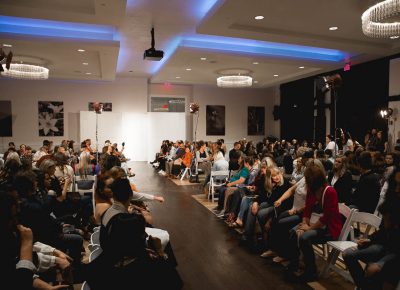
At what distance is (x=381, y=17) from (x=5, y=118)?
1353cm

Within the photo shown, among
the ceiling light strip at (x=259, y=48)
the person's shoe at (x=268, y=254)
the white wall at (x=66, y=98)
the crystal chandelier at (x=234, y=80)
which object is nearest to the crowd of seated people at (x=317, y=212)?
the person's shoe at (x=268, y=254)

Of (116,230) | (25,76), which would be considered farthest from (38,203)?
(25,76)

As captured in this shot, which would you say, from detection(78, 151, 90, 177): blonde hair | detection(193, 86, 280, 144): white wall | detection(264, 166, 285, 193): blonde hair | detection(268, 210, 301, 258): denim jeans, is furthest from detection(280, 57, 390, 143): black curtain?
detection(78, 151, 90, 177): blonde hair

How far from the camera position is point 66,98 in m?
13.9

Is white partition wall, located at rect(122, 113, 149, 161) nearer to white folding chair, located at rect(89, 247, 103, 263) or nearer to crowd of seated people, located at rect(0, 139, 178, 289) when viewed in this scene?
crowd of seated people, located at rect(0, 139, 178, 289)

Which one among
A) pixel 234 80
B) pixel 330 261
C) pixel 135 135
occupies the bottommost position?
pixel 330 261

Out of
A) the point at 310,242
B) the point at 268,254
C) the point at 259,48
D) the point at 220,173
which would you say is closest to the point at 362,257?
the point at 310,242

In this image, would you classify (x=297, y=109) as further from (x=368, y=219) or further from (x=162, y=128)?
(x=368, y=219)

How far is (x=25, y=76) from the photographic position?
9172mm

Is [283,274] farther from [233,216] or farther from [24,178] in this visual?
[24,178]

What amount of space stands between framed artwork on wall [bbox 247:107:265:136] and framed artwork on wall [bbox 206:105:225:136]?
4.54ft

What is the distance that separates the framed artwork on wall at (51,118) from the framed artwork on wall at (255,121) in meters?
8.58

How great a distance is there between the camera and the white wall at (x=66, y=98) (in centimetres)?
1334

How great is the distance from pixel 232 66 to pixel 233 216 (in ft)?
19.6
